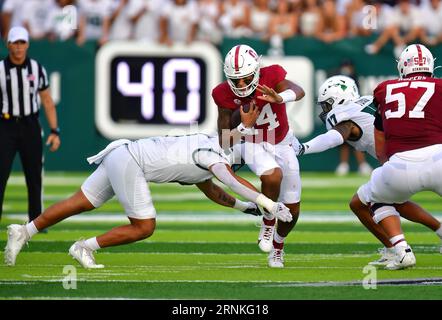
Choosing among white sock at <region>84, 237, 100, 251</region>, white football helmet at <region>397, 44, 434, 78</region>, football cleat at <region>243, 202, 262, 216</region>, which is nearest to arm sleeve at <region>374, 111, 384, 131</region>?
white football helmet at <region>397, 44, 434, 78</region>

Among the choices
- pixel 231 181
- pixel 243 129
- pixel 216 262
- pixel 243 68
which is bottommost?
pixel 216 262

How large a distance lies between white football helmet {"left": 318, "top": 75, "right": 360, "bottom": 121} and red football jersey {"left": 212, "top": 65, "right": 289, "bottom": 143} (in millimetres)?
390

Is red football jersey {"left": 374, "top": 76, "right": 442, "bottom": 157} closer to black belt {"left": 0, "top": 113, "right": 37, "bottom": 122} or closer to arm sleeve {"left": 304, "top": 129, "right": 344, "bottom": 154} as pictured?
arm sleeve {"left": 304, "top": 129, "right": 344, "bottom": 154}

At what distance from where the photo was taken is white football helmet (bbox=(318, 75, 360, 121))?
8.69 meters

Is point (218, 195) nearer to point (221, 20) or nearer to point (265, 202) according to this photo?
point (265, 202)

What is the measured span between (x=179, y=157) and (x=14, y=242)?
4.57 feet

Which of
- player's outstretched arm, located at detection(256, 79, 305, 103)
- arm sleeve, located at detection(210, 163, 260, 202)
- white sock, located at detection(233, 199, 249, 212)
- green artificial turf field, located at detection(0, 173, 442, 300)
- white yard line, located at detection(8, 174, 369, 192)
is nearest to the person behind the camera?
green artificial turf field, located at detection(0, 173, 442, 300)

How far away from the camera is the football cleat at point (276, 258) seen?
8336mm

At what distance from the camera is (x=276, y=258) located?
331 inches

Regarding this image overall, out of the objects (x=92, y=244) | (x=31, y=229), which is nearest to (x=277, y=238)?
(x=92, y=244)

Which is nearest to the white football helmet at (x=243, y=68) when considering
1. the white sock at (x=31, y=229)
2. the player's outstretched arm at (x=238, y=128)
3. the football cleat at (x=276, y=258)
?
the player's outstretched arm at (x=238, y=128)

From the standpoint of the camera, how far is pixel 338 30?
56.7 ft

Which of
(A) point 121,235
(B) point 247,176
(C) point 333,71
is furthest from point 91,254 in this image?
(C) point 333,71

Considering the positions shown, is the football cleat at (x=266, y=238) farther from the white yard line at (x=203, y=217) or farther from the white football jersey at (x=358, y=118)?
the white yard line at (x=203, y=217)
